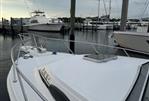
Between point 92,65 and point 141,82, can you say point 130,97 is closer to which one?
point 141,82

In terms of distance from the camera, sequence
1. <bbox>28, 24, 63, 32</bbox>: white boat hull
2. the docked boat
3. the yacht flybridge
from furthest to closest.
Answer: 1. <bbox>28, 24, 63, 32</bbox>: white boat hull
2. the docked boat
3. the yacht flybridge

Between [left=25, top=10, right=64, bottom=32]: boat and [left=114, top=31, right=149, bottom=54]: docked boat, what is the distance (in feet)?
86.5

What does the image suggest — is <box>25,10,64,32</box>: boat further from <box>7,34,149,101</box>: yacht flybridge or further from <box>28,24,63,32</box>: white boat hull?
<box>7,34,149,101</box>: yacht flybridge

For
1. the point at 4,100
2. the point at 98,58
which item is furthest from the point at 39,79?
the point at 4,100

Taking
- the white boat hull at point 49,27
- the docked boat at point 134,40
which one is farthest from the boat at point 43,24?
the docked boat at point 134,40

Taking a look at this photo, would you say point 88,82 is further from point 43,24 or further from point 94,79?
point 43,24

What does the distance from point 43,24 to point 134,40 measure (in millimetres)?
30213

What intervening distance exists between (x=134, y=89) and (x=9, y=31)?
40382 mm

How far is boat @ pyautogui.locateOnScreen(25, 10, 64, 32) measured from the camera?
1676 inches

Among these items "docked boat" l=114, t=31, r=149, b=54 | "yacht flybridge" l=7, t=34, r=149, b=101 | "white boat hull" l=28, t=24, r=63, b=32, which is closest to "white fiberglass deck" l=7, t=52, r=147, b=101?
"yacht flybridge" l=7, t=34, r=149, b=101

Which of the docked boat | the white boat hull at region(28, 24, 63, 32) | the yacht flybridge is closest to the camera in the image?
the yacht flybridge

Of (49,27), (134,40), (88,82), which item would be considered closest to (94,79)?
(88,82)

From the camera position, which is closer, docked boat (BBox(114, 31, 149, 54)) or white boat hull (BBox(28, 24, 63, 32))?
docked boat (BBox(114, 31, 149, 54))

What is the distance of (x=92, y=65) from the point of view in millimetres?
3492
